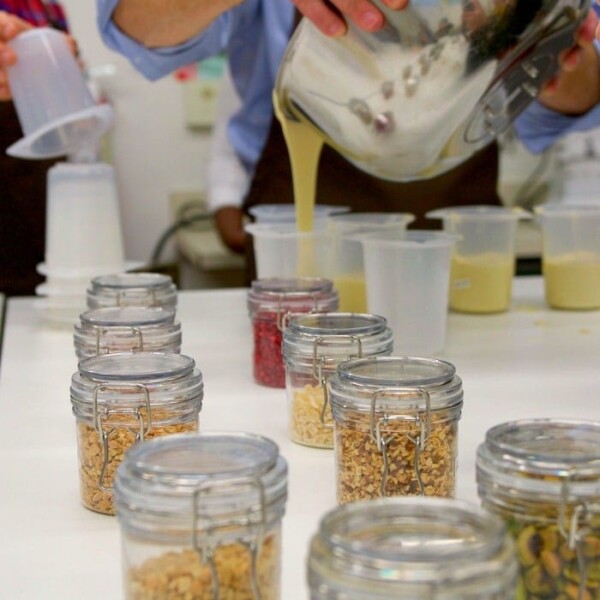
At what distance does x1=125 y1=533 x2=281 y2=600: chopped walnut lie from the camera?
622 millimetres

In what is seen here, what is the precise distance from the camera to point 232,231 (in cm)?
291

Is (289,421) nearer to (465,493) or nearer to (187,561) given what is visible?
(465,493)

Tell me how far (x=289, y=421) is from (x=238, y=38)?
120cm

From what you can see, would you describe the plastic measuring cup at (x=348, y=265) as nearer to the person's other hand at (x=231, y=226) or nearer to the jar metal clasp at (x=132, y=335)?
the jar metal clasp at (x=132, y=335)

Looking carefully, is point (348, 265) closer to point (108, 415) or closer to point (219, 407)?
point (219, 407)

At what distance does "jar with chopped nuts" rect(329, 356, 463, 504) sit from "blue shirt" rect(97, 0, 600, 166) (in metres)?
1.14

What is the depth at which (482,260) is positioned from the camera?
1.67 m

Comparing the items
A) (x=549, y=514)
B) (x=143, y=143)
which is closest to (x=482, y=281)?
(x=549, y=514)

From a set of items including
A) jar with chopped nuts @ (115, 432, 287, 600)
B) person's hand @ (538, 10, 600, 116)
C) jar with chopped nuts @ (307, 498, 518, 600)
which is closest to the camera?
jar with chopped nuts @ (307, 498, 518, 600)

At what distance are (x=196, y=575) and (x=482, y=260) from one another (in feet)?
3.72

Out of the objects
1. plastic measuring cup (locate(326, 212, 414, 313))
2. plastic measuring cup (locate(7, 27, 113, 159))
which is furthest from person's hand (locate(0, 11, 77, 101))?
plastic measuring cup (locate(326, 212, 414, 313))

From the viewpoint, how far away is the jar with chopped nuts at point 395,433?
2.69 feet

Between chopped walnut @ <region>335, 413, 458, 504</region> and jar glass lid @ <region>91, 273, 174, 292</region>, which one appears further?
jar glass lid @ <region>91, 273, 174, 292</region>

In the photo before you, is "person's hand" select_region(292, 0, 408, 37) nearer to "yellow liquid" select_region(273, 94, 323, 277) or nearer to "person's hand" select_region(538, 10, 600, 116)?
"yellow liquid" select_region(273, 94, 323, 277)
